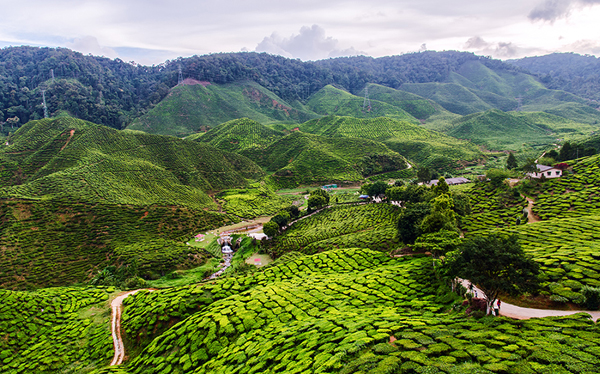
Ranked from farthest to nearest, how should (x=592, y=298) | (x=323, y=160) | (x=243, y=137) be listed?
(x=243, y=137) → (x=323, y=160) → (x=592, y=298)

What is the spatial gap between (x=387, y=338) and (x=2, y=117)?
205312 millimetres

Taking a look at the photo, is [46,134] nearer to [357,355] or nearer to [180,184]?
[180,184]

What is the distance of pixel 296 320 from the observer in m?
26.8

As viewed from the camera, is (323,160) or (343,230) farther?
(323,160)

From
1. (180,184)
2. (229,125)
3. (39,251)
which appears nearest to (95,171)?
(180,184)

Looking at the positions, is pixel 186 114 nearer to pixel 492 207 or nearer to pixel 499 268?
pixel 492 207

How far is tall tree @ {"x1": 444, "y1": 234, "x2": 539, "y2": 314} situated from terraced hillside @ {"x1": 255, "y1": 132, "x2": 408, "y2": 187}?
81.3m

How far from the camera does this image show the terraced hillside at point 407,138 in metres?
120

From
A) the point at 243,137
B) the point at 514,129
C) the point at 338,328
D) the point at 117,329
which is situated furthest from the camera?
the point at 514,129

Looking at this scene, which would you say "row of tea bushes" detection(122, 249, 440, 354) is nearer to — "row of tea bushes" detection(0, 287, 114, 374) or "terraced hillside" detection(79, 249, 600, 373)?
"terraced hillside" detection(79, 249, 600, 373)

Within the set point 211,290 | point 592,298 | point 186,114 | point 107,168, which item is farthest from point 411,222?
point 186,114

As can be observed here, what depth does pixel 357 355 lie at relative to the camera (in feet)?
57.0

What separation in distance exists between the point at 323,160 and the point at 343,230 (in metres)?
59.0

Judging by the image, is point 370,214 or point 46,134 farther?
point 46,134
